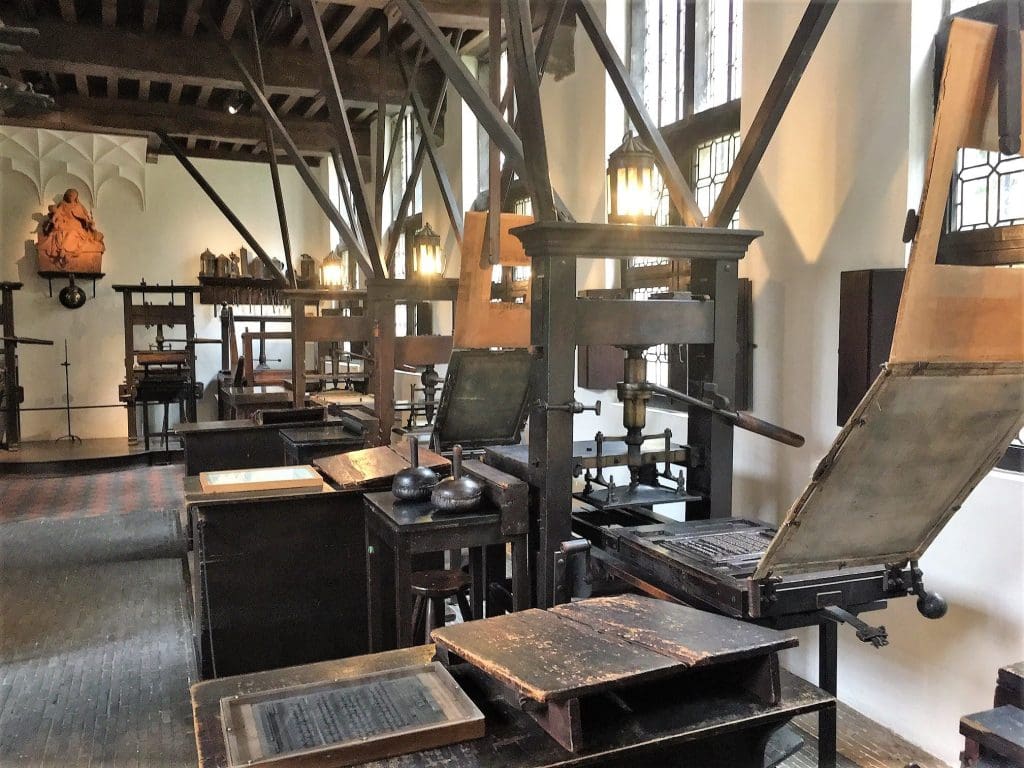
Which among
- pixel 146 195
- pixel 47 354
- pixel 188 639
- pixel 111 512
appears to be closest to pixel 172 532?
pixel 111 512

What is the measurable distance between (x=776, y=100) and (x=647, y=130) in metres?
0.48

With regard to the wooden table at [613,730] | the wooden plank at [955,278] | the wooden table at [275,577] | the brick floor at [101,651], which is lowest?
the brick floor at [101,651]

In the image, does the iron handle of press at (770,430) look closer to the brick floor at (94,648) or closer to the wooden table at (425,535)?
the wooden table at (425,535)

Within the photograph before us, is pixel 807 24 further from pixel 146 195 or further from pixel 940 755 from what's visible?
pixel 146 195

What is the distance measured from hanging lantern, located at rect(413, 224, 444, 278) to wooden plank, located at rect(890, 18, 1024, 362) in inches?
A: 150

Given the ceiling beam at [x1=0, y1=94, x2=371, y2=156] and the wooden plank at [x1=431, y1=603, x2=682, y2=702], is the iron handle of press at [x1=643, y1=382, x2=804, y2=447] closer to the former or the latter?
the wooden plank at [x1=431, y1=603, x2=682, y2=702]

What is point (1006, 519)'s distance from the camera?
2480 mm

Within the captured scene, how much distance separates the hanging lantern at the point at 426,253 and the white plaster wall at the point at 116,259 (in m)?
6.49

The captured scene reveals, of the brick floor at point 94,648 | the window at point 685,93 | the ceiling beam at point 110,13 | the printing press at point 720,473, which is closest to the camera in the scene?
the printing press at point 720,473

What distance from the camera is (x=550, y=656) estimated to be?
1452 mm

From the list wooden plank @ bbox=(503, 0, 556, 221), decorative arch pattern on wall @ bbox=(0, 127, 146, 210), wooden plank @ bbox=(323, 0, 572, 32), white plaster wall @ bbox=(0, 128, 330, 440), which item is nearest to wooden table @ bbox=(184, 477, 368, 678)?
wooden plank @ bbox=(503, 0, 556, 221)

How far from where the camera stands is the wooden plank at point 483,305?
3338 millimetres

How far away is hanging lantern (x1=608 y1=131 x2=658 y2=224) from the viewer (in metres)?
2.89

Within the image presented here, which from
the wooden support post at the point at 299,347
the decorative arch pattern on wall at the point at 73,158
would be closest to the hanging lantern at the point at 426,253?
the wooden support post at the point at 299,347
